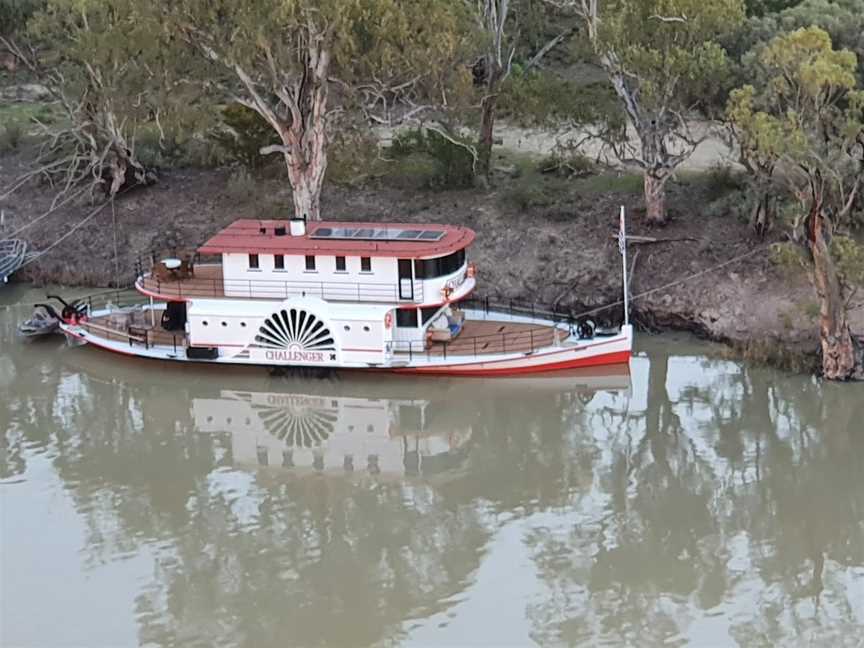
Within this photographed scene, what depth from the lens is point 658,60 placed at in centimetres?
2973

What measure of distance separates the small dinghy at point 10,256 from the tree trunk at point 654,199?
16.5 m

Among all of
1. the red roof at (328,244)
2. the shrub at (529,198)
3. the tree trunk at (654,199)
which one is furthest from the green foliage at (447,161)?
the red roof at (328,244)

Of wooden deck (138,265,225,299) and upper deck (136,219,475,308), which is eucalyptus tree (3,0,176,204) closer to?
wooden deck (138,265,225,299)

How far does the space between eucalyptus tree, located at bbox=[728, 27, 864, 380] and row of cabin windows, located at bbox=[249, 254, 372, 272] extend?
26.2 feet

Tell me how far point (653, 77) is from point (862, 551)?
1385 centimetres

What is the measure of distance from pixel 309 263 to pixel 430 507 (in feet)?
25.1

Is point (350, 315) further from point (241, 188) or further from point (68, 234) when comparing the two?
point (68, 234)

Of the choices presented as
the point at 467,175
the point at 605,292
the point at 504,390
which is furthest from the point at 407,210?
the point at 504,390

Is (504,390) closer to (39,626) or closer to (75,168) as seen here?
(39,626)

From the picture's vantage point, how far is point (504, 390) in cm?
2688

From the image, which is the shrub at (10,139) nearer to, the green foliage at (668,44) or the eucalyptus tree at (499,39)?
the eucalyptus tree at (499,39)

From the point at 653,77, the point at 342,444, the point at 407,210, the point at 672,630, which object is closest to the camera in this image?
the point at 672,630

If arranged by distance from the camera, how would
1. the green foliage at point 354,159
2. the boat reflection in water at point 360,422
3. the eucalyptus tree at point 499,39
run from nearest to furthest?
1. the boat reflection in water at point 360,422
2. the green foliage at point 354,159
3. the eucalyptus tree at point 499,39

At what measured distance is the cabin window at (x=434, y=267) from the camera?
27.0m
